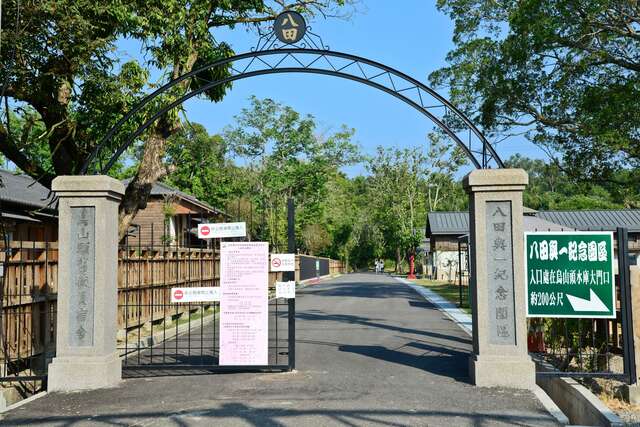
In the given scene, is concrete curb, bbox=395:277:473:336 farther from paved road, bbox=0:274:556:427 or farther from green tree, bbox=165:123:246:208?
green tree, bbox=165:123:246:208

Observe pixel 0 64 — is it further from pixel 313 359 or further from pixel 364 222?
pixel 364 222

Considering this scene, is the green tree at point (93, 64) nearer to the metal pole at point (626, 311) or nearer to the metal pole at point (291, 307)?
the metal pole at point (291, 307)

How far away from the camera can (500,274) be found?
875 cm

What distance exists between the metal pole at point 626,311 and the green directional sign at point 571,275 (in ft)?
0.86

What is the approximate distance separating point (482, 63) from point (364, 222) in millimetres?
63260

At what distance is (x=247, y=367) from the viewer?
943 cm

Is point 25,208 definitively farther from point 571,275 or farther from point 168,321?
point 571,275

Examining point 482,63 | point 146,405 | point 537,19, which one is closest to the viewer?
point 146,405

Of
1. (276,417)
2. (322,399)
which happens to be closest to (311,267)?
(322,399)

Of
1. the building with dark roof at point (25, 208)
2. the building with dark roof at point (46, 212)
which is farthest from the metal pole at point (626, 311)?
the building with dark roof at point (25, 208)

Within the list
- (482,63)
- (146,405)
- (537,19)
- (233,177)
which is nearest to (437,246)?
(233,177)

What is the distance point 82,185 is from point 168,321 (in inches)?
373

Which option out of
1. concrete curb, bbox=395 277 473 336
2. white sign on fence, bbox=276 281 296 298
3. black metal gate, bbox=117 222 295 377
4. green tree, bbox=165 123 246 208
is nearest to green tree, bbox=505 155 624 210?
green tree, bbox=165 123 246 208

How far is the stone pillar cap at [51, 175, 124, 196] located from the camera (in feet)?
29.4
